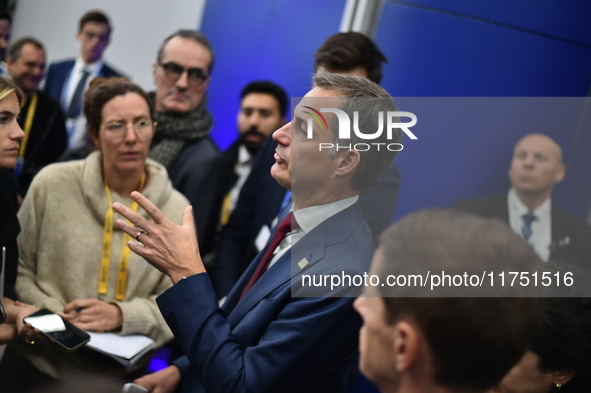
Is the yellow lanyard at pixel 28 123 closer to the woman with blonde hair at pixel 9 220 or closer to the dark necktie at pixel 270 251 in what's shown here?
the woman with blonde hair at pixel 9 220

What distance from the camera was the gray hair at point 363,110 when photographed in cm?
150

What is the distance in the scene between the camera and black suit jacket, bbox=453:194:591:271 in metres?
2.29

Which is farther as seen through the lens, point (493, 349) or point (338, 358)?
point (338, 358)

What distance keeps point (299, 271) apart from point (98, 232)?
36.8 inches

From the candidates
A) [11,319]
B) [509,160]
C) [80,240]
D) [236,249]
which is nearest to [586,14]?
[509,160]

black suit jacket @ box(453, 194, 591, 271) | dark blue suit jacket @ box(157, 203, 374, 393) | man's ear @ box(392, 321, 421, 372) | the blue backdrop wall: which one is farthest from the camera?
the blue backdrop wall

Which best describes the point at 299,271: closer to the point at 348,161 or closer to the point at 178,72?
the point at 348,161

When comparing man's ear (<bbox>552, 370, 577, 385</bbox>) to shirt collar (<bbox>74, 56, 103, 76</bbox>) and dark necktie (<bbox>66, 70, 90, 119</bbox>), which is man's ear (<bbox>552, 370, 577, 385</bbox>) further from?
shirt collar (<bbox>74, 56, 103, 76</bbox>)

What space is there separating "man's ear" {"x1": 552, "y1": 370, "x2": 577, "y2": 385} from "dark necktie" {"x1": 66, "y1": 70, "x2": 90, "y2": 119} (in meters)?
3.63

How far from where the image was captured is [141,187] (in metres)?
2.18

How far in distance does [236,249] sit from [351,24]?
1.78 meters

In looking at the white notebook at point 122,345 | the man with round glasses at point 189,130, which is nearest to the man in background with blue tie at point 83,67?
the man with round glasses at point 189,130

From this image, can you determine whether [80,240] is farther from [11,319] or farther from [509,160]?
[509,160]

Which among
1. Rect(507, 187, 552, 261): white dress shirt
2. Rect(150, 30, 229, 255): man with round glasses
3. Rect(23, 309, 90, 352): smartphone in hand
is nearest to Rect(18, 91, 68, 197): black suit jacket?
Rect(150, 30, 229, 255): man with round glasses
